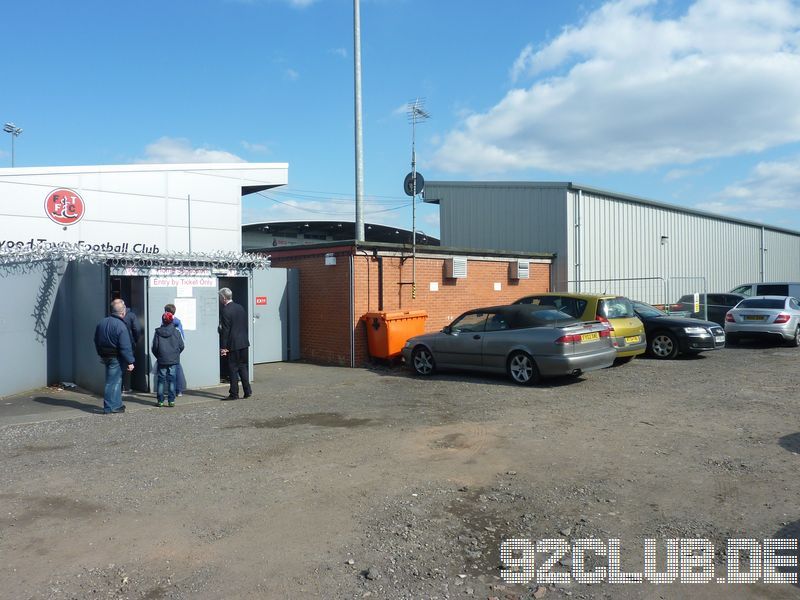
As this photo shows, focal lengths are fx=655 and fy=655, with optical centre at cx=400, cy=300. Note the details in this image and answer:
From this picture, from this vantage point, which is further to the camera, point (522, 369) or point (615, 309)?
point (615, 309)

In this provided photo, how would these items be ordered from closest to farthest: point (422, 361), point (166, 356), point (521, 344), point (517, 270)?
1. point (166, 356)
2. point (521, 344)
3. point (422, 361)
4. point (517, 270)

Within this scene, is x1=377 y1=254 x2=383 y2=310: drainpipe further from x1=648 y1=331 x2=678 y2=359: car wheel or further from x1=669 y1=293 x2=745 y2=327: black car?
x1=669 y1=293 x2=745 y2=327: black car

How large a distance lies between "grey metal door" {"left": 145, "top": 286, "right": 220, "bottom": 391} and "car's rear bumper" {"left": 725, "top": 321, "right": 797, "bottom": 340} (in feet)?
43.7

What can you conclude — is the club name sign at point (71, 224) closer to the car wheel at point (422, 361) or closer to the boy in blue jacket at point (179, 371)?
the boy in blue jacket at point (179, 371)

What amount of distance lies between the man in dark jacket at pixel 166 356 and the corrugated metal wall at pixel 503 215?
11.8 metres

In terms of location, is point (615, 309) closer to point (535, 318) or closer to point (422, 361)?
point (535, 318)

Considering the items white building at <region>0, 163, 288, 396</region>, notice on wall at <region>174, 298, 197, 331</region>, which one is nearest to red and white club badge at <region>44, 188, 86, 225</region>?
white building at <region>0, 163, 288, 396</region>

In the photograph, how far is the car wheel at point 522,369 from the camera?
10977 millimetres

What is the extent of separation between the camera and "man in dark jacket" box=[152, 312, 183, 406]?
9562mm

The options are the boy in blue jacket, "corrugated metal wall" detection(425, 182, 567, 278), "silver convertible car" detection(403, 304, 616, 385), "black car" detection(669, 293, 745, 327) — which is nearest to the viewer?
the boy in blue jacket

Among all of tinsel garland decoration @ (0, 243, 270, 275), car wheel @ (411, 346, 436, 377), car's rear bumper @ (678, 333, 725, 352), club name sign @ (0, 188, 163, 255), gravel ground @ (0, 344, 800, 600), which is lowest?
gravel ground @ (0, 344, 800, 600)

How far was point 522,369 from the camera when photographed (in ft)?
36.5

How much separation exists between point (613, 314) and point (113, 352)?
9050mm

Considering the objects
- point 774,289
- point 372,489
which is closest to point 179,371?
point 372,489
